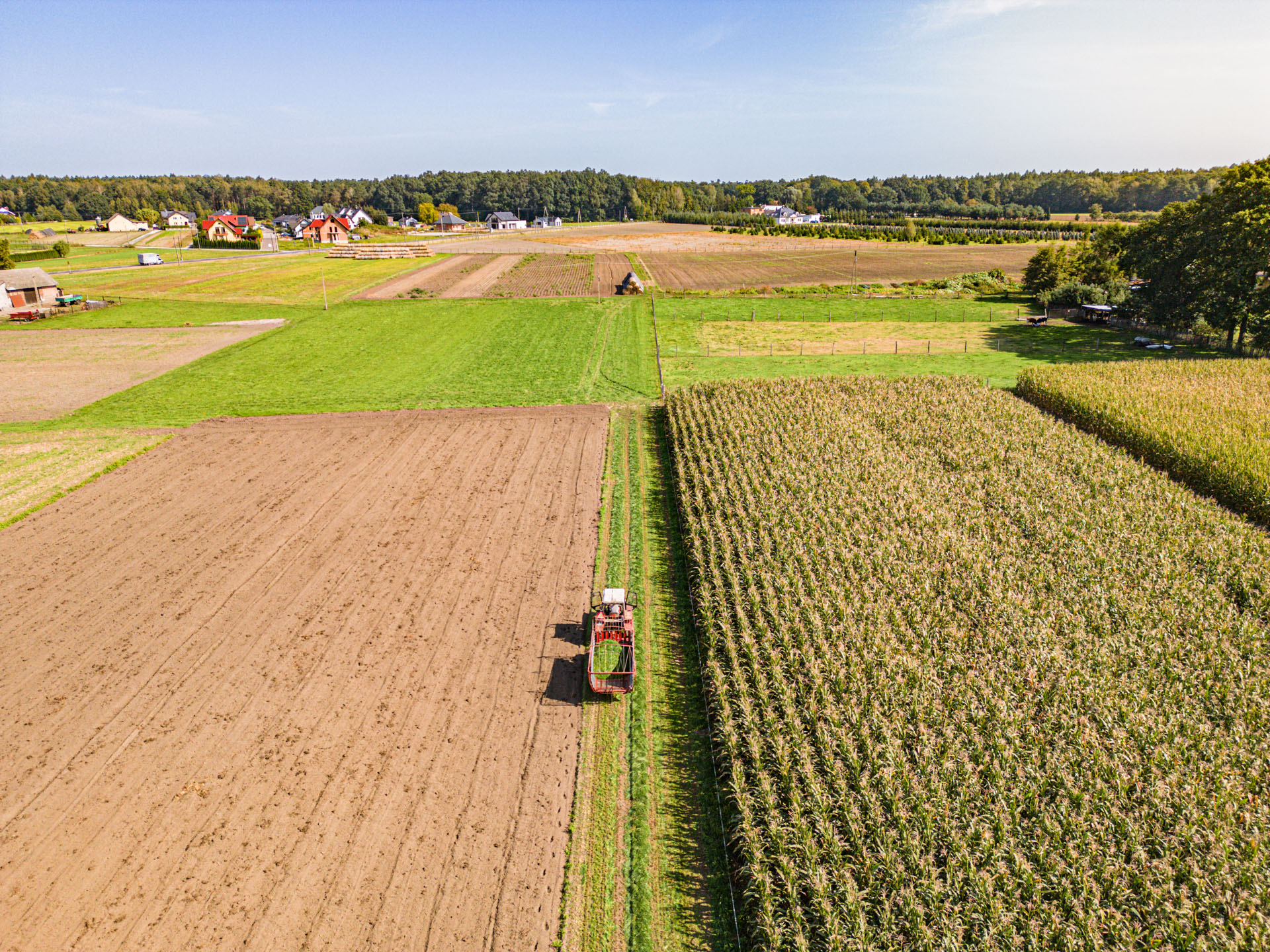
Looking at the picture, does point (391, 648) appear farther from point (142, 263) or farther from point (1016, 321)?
point (142, 263)

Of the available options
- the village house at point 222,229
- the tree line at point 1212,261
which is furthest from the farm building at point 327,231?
the tree line at point 1212,261

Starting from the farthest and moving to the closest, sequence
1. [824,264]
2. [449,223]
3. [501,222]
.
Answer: [501,222], [449,223], [824,264]

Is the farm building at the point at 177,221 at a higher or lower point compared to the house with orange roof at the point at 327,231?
higher

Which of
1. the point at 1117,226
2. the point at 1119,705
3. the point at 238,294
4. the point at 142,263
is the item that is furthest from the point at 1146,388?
the point at 142,263

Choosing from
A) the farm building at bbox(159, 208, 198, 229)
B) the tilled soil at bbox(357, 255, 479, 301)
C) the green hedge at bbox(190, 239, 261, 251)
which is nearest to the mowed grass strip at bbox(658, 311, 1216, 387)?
the tilled soil at bbox(357, 255, 479, 301)

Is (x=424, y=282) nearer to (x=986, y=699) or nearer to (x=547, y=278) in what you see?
(x=547, y=278)

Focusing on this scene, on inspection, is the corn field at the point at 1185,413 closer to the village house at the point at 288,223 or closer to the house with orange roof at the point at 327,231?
the house with orange roof at the point at 327,231

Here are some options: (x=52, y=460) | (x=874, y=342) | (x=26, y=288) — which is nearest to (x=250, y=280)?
(x=26, y=288)
